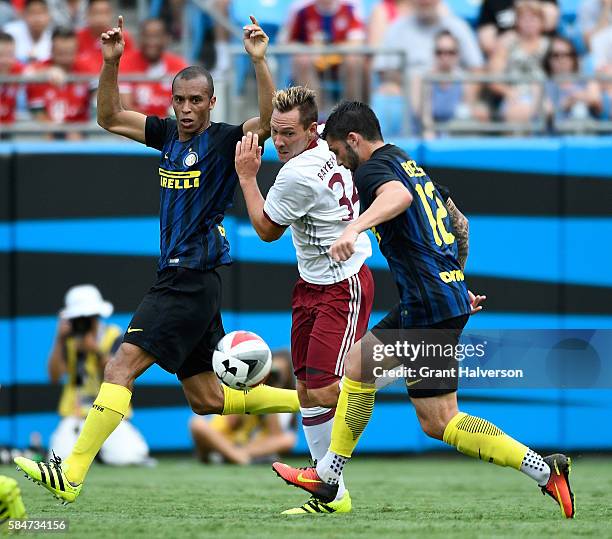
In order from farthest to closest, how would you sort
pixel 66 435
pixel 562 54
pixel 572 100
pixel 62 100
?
pixel 562 54 → pixel 572 100 → pixel 62 100 → pixel 66 435

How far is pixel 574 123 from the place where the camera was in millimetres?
12141

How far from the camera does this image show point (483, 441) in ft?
20.7

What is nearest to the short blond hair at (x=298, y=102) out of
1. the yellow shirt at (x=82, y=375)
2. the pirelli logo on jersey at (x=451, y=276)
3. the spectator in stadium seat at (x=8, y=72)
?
the pirelli logo on jersey at (x=451, y=276)

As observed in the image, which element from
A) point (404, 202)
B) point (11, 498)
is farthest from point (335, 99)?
point (11, 498)

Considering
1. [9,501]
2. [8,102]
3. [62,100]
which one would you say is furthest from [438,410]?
[8,102]

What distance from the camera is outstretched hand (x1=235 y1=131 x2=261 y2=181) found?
22.2 feet

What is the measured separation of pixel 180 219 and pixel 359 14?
626 centimetres

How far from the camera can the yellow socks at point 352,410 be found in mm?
→ 6637

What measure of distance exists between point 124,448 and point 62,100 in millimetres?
3249

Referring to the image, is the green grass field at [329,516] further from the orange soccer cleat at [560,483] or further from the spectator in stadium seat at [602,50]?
the spectator in stadium seat at [602,50]

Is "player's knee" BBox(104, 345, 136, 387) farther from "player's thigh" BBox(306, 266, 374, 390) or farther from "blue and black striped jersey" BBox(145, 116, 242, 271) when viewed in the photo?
"player's thigh" BBox(306, 266, 374, 390)

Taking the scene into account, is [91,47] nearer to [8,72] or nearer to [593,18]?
[8,72]

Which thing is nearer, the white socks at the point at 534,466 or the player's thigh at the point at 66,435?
the white socks at the point at 534,466

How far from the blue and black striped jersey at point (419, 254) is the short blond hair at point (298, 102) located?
630mm
